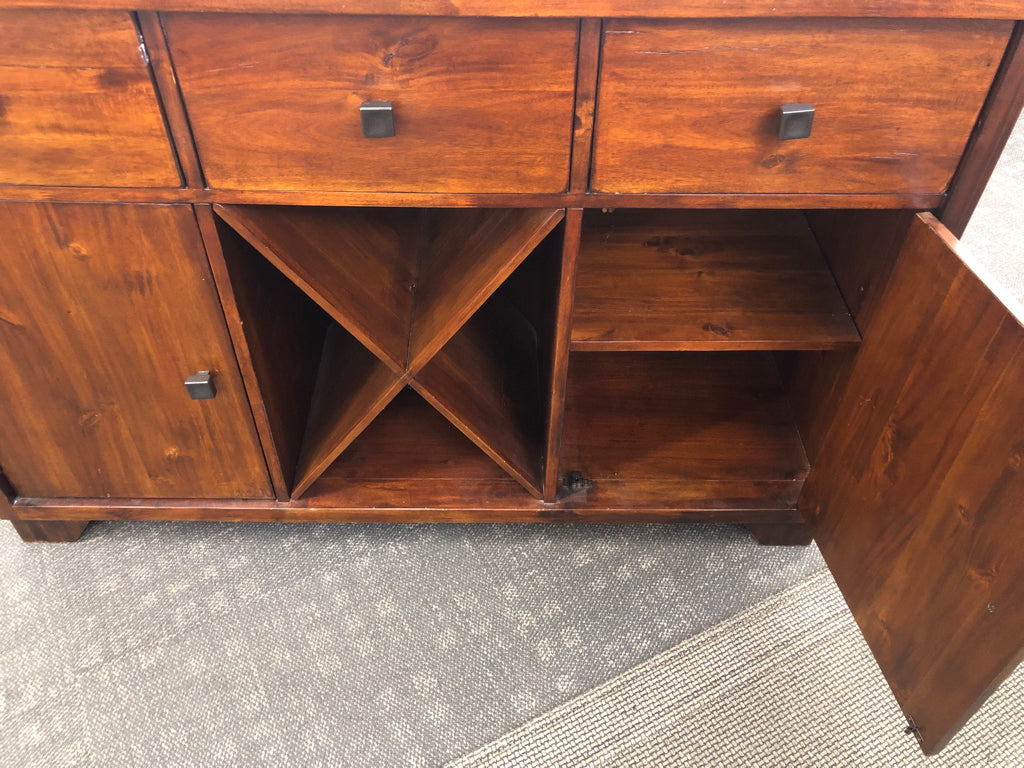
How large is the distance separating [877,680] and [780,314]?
1.46 ft

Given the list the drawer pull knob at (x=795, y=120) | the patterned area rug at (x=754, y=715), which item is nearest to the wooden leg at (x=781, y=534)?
the patterned area rug at (x=754, y=715)

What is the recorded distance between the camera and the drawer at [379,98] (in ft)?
2.04

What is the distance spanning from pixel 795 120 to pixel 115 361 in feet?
2.32

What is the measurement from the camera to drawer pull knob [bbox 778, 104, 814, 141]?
664mm

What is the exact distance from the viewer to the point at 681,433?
1.06 meters

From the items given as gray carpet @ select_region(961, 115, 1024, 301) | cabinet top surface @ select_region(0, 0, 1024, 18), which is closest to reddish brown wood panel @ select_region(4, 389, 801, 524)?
cabinet top surface @ select_region(0, 0, 1024, 18)

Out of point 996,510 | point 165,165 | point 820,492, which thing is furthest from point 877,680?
point 165,165

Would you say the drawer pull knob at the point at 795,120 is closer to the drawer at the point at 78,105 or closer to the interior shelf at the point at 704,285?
the interior shelf at the point at 704,285

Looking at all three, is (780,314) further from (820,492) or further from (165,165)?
(165,165)

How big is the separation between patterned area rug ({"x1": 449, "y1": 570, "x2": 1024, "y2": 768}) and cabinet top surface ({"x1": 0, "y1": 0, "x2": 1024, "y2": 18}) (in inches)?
27.1

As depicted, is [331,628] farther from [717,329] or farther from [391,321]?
[717,329]

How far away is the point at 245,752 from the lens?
2.87 feet

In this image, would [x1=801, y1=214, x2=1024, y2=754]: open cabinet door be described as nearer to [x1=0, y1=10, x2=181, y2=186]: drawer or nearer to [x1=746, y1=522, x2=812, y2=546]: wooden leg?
[x1=746, y1=522, x2=812, y2=546]: wooden leg

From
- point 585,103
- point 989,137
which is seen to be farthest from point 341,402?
point 989,137
